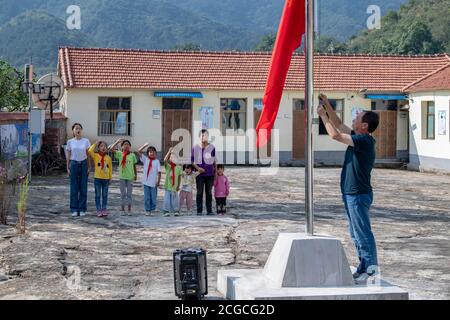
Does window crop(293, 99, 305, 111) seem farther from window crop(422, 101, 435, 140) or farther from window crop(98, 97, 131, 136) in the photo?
window crop(98, 97, 131, 136)

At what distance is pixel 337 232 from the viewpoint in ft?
40.8

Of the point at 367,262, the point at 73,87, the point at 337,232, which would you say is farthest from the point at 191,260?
the point at 73,87

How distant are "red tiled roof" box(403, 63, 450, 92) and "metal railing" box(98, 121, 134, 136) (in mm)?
11015

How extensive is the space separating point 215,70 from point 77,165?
1839cm

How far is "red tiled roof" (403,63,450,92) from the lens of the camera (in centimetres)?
2750

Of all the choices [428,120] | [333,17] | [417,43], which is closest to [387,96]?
[428,120]

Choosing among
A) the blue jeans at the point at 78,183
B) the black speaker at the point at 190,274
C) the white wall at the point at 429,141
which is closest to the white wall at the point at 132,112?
the white wall at the point at 429,141

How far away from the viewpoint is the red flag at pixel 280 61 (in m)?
7.43

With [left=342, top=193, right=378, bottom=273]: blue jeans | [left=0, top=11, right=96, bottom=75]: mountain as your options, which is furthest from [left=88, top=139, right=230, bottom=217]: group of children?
[left=0, top=11, right=96, bottom=75]: mountain

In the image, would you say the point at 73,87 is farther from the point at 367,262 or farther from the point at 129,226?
the point at 367,262

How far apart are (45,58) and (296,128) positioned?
277ft

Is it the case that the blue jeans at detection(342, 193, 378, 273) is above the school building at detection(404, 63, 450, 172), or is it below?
below

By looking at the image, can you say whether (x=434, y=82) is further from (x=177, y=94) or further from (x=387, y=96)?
(x=177, y=94)

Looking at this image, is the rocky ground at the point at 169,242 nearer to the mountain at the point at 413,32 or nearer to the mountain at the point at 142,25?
the mountain at the point at 413,32
